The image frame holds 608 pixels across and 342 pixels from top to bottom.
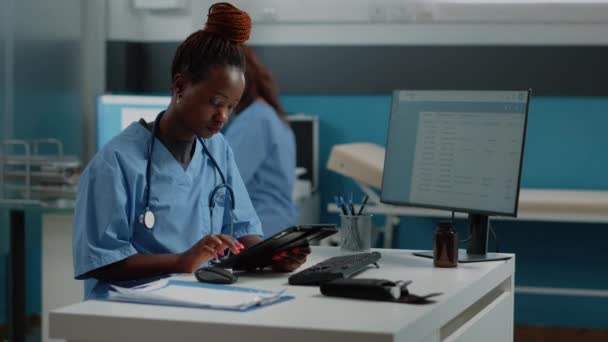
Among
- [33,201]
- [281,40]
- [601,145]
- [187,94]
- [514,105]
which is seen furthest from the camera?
[281,40]

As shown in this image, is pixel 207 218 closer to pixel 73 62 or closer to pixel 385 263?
pixel 385 263

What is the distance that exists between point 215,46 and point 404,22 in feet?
7.83

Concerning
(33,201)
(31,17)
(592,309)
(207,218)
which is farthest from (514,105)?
(31,17)

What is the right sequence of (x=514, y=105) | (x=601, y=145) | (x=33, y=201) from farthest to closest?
(x=601, y=145) → (x=33, y=201) → (x=514, y=105)

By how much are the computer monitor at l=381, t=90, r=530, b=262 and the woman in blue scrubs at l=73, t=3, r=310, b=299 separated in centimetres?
45

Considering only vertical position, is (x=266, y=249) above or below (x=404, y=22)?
below

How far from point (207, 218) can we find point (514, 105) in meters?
0.74

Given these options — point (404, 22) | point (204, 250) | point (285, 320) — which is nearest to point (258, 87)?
point (404, 22)

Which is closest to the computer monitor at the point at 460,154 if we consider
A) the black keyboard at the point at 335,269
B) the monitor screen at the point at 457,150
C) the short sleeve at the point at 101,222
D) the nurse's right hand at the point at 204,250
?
the monitor screen at the point at 457,150

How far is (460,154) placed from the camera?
2330 mm

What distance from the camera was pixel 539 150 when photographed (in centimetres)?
430

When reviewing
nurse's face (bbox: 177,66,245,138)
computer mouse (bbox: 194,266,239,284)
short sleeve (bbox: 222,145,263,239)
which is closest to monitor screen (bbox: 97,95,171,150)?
short sleeve (bbox: 222,145,263,239)

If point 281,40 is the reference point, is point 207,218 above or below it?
below

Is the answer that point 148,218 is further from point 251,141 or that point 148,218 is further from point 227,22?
point 251,141
